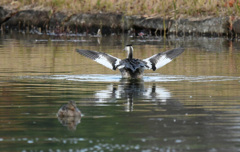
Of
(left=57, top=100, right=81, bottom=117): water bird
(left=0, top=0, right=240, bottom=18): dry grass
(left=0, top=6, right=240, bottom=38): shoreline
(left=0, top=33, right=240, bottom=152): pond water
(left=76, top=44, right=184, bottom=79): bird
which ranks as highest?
(left=0, top=0, right=240, bottom=18): dry grass

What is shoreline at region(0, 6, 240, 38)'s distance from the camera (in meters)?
33.4

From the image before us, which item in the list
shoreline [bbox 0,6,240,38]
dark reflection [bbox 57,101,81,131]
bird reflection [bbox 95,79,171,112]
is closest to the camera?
dark reflection [bbox 57,101,81,131]

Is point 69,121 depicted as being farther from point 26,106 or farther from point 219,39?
point 219,39

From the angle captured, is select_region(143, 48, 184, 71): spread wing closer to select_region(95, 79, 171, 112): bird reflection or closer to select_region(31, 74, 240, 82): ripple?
select_region(31, 74, 240, 82): ripple

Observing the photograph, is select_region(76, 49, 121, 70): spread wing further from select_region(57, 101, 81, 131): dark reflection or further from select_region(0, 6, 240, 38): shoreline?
select_region(0, 6, 240, 38): shoreline

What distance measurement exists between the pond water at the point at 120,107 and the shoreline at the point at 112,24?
14.0 meters

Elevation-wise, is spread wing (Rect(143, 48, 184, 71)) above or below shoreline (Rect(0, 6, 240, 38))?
below

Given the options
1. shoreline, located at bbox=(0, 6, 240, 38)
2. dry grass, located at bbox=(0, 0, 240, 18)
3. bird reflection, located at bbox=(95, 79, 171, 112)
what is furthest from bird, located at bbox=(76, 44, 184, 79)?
dry grass, located at bbox=(0, 0, 240, 18)

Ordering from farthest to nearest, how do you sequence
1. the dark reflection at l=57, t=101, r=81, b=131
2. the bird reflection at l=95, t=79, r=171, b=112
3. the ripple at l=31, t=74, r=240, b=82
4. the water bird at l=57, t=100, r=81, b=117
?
the ripple at l=31, t=74, r=240, b=82 → the bird reflection at l=95, t=79, r=171, b=112 → the water bird at l=57, t=100, r=81, b=117 → the dark reflection at l=57, t=101, r=81, b=131

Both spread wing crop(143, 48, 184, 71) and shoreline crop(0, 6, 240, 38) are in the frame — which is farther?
shoreline crop(0, 6, 240, 38)

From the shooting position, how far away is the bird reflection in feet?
37.3

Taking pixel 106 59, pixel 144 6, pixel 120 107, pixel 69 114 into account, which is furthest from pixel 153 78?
pixel 144 6

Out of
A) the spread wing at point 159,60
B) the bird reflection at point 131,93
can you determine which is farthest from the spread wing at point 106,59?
the bird reflection at point 131,93

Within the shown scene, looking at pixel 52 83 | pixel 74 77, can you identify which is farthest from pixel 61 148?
pixel 74 77
